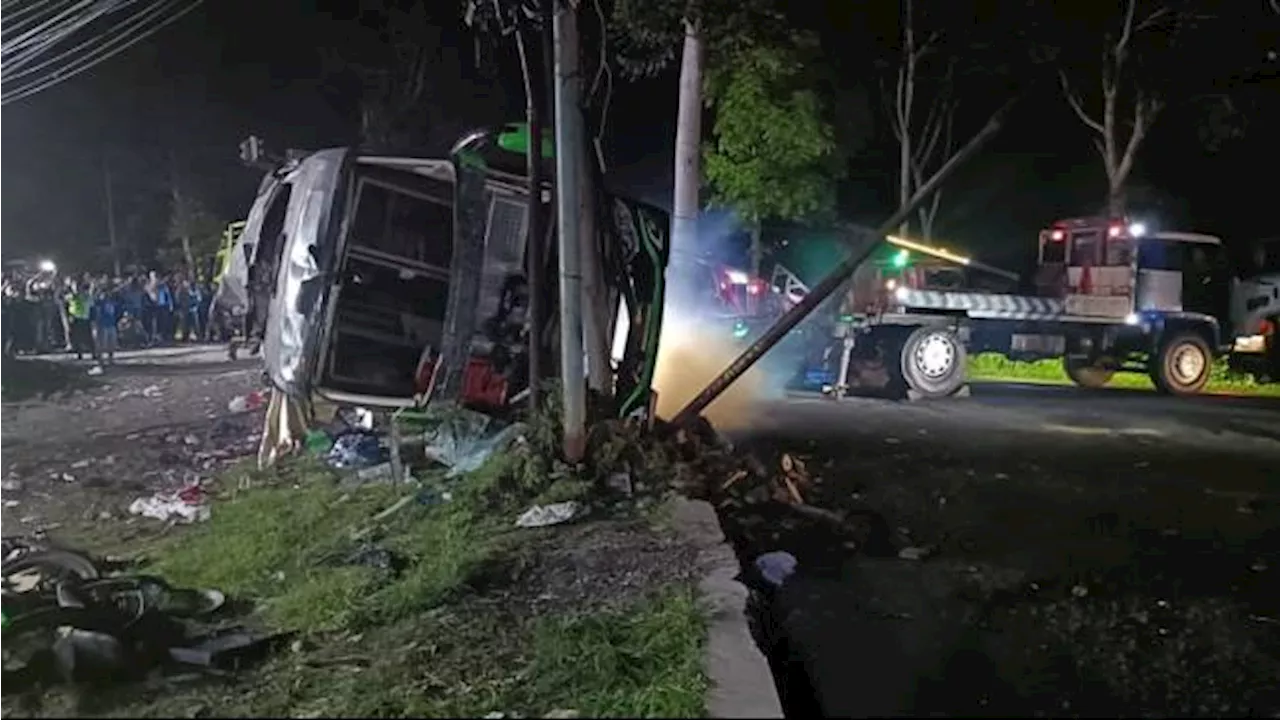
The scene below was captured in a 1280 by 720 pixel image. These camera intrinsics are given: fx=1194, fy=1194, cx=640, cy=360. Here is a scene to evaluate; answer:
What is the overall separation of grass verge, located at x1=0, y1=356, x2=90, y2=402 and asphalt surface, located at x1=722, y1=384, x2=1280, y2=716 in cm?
941

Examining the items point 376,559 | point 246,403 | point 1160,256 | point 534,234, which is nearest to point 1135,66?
point 1160,256

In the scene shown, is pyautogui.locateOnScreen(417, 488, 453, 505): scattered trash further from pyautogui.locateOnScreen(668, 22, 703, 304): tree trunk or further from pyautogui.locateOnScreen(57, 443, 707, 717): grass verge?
pyautogui.locateOnScreen(668, 22, 703, 304): tree trunk

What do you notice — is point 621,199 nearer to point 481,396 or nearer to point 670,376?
point 481,396

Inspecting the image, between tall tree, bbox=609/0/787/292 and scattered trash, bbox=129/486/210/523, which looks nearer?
scattered trash, bbox=129/486/210/523

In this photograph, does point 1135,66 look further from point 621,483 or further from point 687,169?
point 621,483

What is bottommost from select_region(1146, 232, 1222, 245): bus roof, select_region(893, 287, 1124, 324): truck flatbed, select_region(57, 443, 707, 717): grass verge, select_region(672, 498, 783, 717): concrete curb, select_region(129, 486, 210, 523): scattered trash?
select_region(129, 486, 210, 523): scattered trash

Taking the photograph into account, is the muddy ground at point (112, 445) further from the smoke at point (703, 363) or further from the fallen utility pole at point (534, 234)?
the smoke at point (703, 363)

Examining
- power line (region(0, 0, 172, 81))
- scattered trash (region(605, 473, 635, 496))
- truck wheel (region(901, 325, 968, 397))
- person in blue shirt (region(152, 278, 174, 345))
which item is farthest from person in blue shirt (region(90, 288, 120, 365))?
scattered trash (region(605, 473, 635, 496))

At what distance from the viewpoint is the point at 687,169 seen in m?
13.7

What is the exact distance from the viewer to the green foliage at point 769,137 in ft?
62.8

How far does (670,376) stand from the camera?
38.2 ft

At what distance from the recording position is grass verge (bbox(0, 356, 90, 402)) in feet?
49.1

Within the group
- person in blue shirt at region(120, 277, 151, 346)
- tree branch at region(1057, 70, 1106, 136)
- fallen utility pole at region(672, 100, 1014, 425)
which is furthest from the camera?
person in blue shirt at region(120, 277, 151, 346)

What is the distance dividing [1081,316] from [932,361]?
10.2ft
